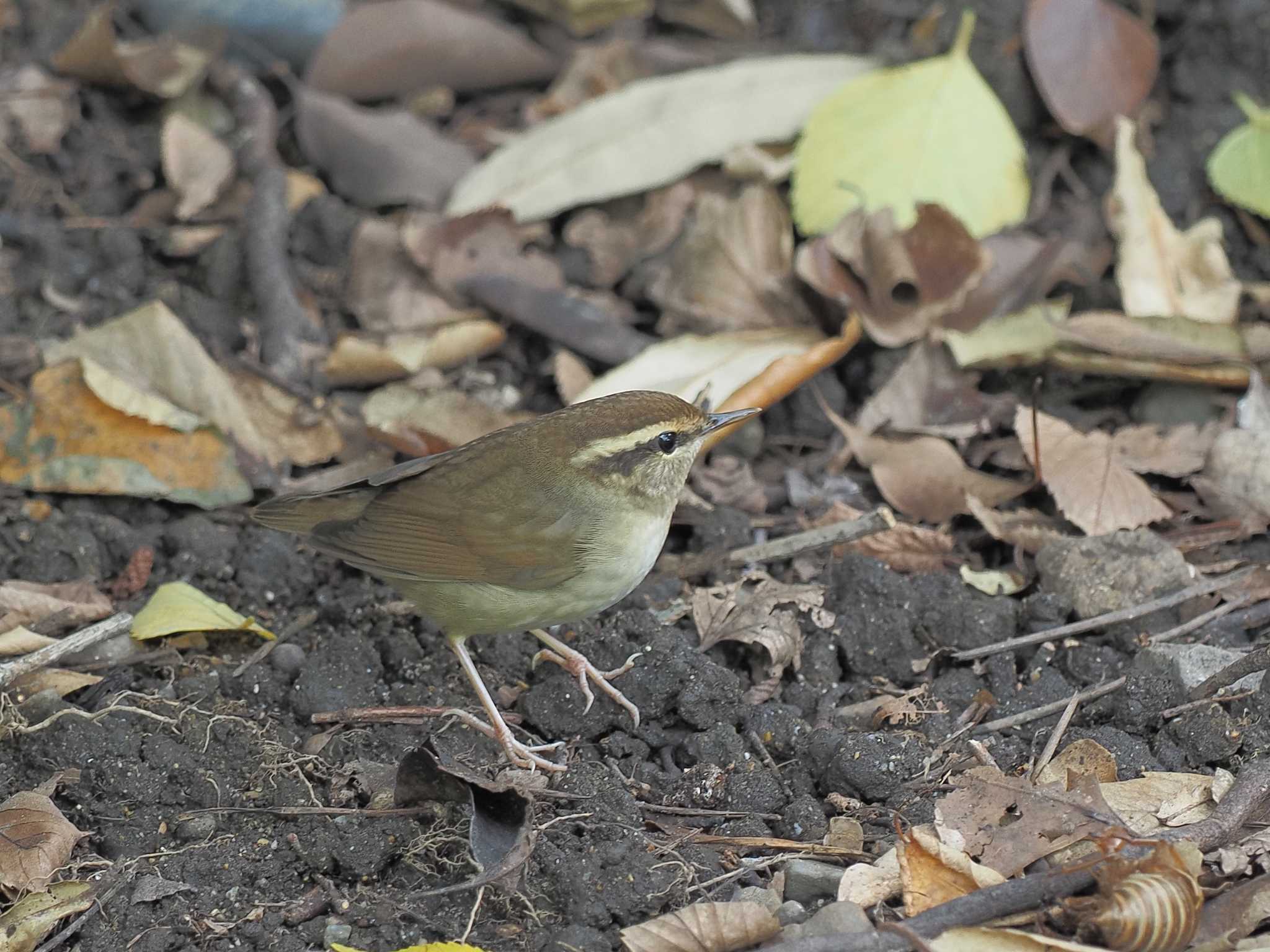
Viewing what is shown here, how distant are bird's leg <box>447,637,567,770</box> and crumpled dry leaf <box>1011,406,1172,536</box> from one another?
2.03 meters

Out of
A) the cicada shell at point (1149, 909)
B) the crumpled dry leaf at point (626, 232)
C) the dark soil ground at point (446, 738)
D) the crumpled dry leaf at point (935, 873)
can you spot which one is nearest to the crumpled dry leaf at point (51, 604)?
the dark soil ground at point (446, 738)

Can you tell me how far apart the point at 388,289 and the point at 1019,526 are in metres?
2.95

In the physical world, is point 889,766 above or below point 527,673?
above

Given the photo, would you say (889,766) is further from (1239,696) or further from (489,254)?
(489,254)

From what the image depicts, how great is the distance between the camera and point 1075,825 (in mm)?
3641

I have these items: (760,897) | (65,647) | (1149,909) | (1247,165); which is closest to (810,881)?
(760,897)

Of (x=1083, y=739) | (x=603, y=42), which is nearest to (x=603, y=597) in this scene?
(x=1083, y=739)

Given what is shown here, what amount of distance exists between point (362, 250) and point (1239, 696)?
164 inches

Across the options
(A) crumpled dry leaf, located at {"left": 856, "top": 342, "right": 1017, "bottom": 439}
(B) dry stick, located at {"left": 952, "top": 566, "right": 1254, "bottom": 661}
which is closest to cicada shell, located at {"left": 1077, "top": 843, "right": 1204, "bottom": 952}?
(B) dry stick, located at {"left": 952, "top": 566, "right": 1254, "bottom": 661}

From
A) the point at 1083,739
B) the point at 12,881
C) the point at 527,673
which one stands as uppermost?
the point at 1083,739

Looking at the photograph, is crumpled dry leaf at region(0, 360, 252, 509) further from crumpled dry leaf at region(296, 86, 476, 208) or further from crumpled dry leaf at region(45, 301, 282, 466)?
crumpled dry leaf at region(296, 86, 476, 208)

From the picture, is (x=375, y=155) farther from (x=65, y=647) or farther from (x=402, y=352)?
(x=65, y=647)

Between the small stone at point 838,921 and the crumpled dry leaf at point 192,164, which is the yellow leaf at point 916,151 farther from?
the small stone at point 838,921

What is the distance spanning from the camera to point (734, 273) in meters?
6.18
